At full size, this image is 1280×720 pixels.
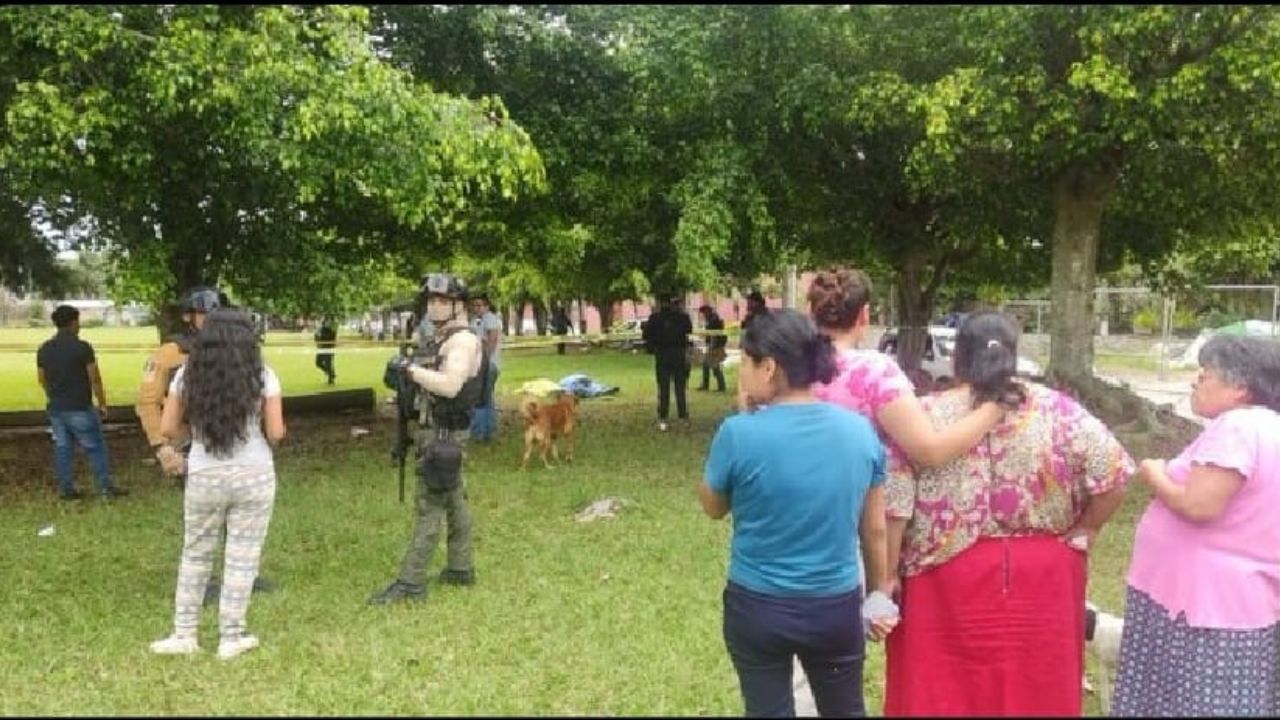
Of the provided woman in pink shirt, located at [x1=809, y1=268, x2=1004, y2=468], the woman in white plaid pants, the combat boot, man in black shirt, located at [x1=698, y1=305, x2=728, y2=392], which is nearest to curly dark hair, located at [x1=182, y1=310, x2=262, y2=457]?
the woman in white plaid pants

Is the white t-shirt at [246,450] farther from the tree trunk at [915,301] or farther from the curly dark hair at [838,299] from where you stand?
the tree trunk at [915,301]

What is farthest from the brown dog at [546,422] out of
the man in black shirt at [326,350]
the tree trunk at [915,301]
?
the man in black shirt at [326,350]

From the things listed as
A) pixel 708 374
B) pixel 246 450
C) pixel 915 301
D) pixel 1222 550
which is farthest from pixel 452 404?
pixel 708 374

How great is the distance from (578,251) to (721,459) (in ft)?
29.2

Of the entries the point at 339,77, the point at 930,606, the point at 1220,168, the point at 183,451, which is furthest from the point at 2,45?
the point at 1220,168

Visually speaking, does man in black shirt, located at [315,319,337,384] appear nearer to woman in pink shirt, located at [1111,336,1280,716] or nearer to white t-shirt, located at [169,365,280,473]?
white t-shirt, located at [169,365,280,473]

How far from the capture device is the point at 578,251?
11477mm

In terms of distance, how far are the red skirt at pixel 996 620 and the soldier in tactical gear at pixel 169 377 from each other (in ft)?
11.1

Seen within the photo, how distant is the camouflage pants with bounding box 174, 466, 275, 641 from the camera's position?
14.8 feet

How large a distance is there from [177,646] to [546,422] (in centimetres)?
593

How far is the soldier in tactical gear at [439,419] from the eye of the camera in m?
5.32

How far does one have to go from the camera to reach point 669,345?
1361 centimetres

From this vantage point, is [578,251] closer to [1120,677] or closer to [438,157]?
[438,157]

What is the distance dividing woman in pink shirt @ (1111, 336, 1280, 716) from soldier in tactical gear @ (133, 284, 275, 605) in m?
3.86
